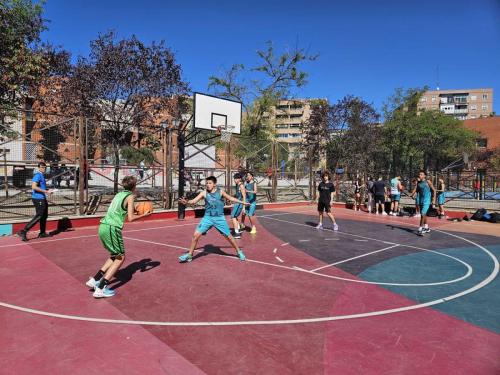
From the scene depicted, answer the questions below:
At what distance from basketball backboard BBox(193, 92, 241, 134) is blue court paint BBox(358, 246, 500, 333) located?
11.2 m

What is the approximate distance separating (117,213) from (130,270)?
1819mm

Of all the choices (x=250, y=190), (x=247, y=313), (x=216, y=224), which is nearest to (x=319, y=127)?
(x=250, y=190)

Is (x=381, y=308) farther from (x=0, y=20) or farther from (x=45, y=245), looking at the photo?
(x=0, y=20)

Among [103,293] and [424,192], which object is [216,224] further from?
[424,192]

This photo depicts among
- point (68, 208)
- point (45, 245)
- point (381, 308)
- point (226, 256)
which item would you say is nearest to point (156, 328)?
point (381, 308)

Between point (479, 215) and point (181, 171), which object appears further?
point (479, 215)

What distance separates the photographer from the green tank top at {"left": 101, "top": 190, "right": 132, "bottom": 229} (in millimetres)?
5645

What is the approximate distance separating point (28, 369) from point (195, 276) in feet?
10.9

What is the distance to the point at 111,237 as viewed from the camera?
5.62m

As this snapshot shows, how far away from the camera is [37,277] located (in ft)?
21.6

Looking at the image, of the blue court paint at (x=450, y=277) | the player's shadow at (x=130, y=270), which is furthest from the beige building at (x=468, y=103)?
the player's shadow at (x=130, y=270)

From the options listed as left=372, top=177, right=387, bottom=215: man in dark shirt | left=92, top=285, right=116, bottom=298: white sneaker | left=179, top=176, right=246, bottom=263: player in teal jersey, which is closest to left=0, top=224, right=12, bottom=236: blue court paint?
left=179, top=176, right=246, bottom=263: player in teal jersey

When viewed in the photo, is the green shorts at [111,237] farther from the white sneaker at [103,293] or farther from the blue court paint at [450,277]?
the blue court paint at [450,277]

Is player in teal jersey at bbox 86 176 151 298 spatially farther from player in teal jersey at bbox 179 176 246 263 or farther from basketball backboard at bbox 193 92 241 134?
basketball backboard at bbox 193 92 241 134
